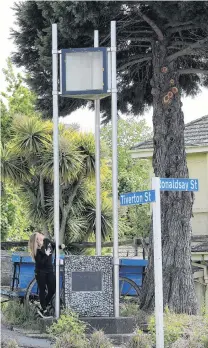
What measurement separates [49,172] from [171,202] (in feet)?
23.7

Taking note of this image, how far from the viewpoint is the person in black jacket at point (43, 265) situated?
515 inches

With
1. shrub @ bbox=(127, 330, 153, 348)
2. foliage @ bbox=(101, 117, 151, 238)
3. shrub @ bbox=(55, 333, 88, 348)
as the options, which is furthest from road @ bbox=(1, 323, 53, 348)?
foliage @ bbox=(101, 117, 151, 238)

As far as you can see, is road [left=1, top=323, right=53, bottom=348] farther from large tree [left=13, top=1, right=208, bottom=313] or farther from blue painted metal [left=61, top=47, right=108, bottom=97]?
blue painted metal [left=61, top=47, right=108, bottom=97]

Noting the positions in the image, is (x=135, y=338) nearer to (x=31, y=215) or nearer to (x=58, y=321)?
(x=58, y=321)

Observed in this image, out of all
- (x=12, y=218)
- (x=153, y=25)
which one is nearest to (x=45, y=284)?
(x=153, y=25)

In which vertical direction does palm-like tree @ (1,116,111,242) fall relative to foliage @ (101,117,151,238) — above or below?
below

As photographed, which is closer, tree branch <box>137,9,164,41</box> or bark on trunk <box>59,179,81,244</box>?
tree branch <box>137,9,164,41</box>

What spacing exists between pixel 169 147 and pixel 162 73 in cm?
140

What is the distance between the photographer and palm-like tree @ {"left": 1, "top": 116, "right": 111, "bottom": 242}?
70.8ft

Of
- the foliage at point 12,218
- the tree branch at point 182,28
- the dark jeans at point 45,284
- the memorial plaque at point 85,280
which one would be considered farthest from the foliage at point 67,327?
the foliage at point 12,218

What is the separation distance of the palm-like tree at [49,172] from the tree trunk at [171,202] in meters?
6.27

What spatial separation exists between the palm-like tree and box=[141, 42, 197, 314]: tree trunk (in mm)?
6271

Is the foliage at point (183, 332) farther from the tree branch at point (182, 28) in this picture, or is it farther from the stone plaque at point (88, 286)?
the tree branch at point (182, 28)

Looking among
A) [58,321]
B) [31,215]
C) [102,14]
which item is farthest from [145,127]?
[58,321]
